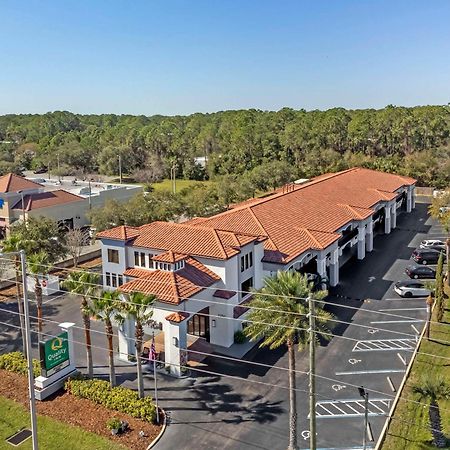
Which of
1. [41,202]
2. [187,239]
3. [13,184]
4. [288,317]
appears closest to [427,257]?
[187,239]

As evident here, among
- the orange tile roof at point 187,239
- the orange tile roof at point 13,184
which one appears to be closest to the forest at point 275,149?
the orange tile roof at point 13,184

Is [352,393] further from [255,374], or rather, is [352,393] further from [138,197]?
[138,197]

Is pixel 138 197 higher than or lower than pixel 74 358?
higher

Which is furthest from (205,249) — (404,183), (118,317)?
(404,183)

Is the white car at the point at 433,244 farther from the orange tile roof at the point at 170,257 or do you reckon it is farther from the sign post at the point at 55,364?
the sign post at the point at 55,364

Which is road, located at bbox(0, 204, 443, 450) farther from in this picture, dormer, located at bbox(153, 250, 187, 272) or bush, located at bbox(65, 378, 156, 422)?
dormer, located at bbox(153, 250, 187, 272)

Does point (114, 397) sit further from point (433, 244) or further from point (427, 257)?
point (433, 244)
